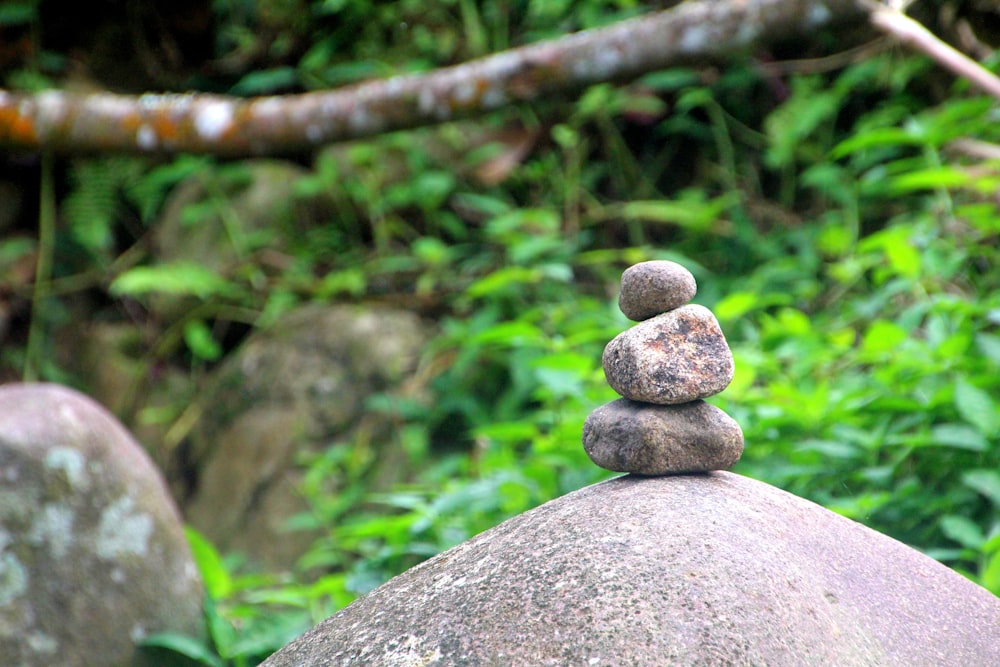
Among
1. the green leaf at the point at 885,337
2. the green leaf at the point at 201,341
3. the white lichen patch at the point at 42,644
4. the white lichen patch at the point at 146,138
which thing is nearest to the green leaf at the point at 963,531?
the green leaf at the point at 885,337

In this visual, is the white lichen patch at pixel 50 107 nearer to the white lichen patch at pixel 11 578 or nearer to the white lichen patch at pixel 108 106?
the white lichen patch at pixel 108 106

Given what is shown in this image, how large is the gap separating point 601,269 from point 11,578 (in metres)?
2.94

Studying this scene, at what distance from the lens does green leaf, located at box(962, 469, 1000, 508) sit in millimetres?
2330

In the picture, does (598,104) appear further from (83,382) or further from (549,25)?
(83,382)

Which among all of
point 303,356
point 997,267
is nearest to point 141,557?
point 303,356

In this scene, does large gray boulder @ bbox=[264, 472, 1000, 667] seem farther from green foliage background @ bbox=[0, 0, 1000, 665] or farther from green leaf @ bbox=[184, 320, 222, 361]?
green leaf @ bbox=[184, 320, 222, 361]

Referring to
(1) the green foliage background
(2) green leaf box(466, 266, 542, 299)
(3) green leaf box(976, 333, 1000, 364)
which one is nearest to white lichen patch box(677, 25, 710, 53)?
(1) the green foliage background

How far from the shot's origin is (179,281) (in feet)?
15.8

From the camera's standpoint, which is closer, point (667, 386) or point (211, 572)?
point (667, 386)

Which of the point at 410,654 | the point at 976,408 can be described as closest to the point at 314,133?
the point at 976,408

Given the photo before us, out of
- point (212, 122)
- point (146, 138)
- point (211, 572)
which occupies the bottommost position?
point (211, 572)

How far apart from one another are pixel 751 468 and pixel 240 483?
271 cm

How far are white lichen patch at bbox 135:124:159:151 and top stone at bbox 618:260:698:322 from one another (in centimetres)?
380

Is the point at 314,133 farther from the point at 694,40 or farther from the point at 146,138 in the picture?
the point at 694,40
